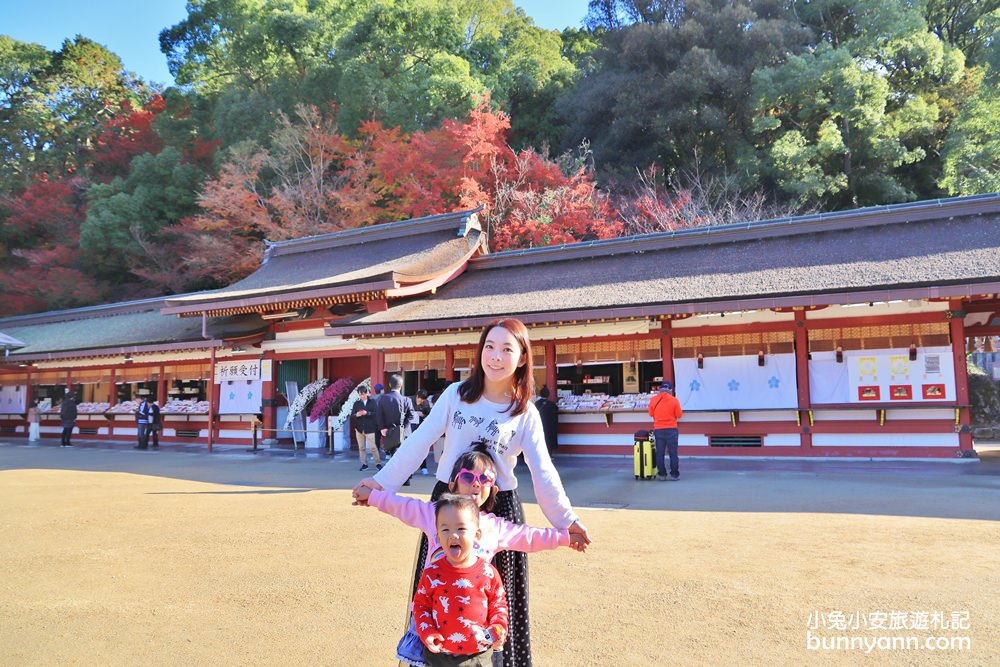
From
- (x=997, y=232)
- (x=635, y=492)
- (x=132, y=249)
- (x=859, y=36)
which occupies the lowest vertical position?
(x=635, y=492)

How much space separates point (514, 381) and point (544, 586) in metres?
2.44

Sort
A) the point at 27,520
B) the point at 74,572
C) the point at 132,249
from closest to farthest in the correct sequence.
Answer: the point at 74,572 < the point at 27,520 < the point at 132,249

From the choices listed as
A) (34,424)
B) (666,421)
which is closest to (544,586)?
(666,421)

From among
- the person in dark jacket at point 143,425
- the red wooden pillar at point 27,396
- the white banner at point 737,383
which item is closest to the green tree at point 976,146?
the white banner at point 737,383

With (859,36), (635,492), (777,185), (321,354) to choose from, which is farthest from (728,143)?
(635,492)

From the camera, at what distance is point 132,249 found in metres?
29.1

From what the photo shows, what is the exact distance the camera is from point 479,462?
2723mm

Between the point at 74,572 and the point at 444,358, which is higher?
the point at 444,358

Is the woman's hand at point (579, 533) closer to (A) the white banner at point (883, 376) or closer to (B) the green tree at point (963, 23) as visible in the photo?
(A) the white banner at point (883, 376)

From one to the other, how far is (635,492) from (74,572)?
623 centimetres

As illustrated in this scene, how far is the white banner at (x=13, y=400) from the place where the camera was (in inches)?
907

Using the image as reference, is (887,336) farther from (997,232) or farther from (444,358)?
(444,358)

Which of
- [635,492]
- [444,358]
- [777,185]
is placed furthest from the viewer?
[777,185]

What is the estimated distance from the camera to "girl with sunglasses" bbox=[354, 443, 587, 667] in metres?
2.66
